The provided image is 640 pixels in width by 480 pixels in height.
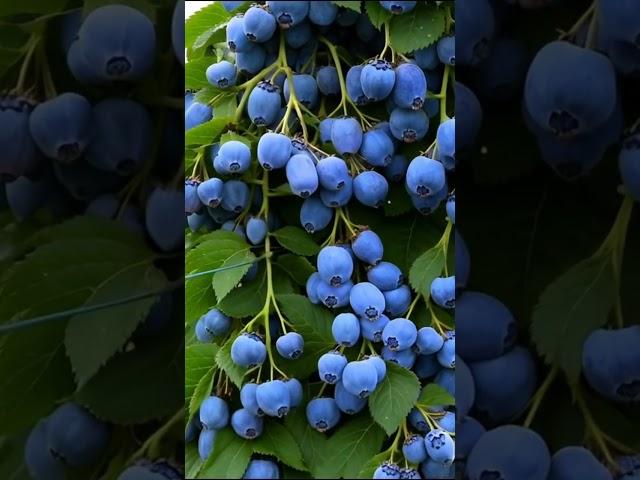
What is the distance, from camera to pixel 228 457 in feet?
1.73

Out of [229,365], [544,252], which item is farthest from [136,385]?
[544,252]

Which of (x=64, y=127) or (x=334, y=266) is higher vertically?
(x=64, y=127)

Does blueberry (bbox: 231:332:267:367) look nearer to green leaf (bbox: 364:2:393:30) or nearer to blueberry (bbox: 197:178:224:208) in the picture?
blueberry (bbox: 197:178:224:208)

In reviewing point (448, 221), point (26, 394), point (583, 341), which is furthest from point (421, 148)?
point (26, 394)

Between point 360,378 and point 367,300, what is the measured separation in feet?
0.18

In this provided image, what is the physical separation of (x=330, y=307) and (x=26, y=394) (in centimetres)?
21

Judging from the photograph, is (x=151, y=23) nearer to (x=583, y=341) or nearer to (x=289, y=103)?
(x=289, y=103)

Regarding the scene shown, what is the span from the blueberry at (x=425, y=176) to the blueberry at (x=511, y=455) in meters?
0.17

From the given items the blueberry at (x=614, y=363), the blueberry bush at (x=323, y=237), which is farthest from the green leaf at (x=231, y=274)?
the blueberry at (x=614, y=363)

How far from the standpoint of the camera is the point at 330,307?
53cm

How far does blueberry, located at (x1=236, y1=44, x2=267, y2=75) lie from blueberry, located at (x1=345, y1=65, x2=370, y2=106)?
0.06 meters

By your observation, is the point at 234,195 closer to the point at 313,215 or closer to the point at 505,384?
the point at 313,215

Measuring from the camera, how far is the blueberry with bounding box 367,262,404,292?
0.54 m

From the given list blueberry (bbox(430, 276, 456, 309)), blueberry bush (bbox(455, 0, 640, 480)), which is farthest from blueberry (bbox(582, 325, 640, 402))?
blueberry (bbox(430, 276, 456, 309))
